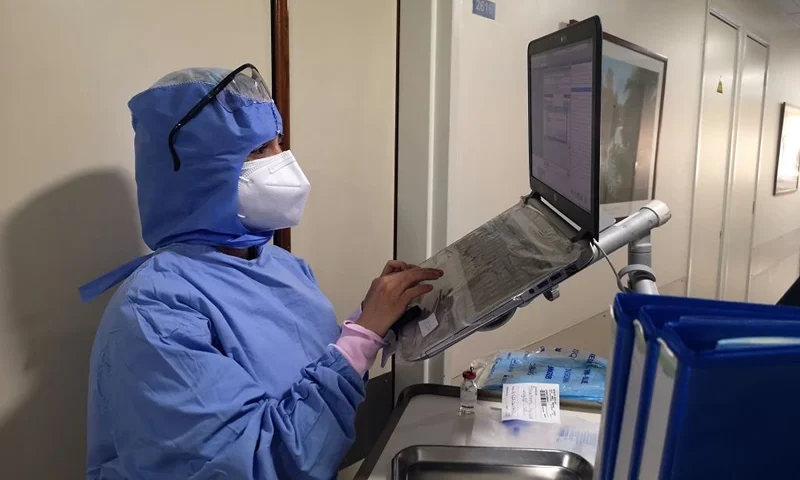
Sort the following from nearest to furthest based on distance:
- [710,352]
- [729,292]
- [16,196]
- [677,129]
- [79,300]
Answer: [710,352] < [16,196] < [79,300] < [677,129] < [729,292]

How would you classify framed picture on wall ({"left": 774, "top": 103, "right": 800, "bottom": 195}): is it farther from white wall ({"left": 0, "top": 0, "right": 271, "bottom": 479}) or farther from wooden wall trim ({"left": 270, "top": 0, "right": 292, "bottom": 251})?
white wall ({"left": 0, "top": 0, "right": 271, "bottom": 479})

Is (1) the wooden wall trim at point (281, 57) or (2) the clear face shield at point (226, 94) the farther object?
(1) the wooden wall trim at point (281, 57)

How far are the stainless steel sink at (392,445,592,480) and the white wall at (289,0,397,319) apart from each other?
605 millimetres

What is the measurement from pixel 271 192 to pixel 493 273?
420 millimetres

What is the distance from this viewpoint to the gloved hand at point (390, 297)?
1046mm

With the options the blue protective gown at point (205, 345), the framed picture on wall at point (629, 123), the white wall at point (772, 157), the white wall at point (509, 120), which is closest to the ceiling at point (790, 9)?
the white wall at point (772, 157)

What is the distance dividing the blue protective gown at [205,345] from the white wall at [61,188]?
12 cm

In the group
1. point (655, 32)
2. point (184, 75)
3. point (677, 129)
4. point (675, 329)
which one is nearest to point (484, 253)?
point (184, 75)

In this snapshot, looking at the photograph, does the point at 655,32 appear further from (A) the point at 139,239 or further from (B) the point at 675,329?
(B) the point at 675,329

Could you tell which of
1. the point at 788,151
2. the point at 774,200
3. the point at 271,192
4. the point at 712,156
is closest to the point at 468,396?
the point at 271,192

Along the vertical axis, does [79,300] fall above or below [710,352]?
below

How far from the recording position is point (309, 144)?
1.48 metres

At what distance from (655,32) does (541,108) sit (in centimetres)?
194

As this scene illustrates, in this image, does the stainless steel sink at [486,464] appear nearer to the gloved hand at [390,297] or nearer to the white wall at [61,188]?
the gloved hand at [390,297]
